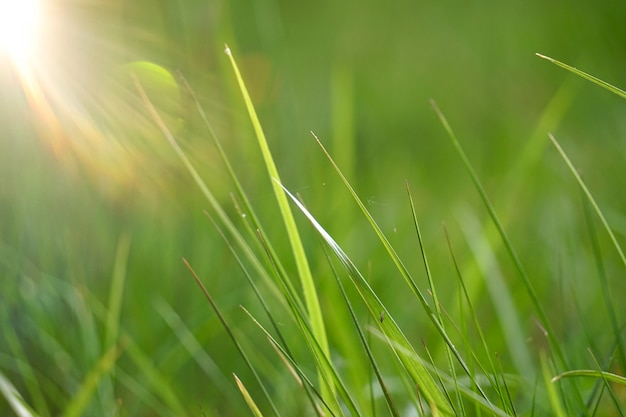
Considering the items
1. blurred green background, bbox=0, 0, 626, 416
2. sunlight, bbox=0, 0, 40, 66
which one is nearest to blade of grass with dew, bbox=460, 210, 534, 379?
blurred green background, bbox=0, 0, 626, 416

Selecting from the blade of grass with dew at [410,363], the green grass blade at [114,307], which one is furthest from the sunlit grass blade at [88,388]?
the blade of grass with dew at [410,363]

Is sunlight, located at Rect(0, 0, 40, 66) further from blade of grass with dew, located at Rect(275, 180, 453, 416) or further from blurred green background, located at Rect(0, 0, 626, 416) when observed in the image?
blade of grass with dew, located at Rect(275, 180, 453, 416)

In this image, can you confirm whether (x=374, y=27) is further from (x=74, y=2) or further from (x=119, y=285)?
(x=119, y=285)

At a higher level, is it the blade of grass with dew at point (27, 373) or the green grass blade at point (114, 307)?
the green grass blade at point (114, 307)

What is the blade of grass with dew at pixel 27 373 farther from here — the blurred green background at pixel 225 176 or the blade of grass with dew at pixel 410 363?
the blade of grass with dew at pixel 410 363

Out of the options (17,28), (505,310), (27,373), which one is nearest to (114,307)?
(27,373)

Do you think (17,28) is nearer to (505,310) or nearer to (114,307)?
(114,307)
